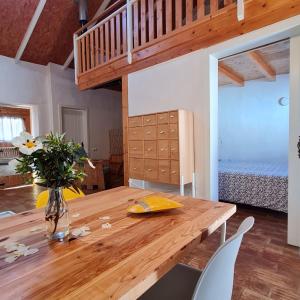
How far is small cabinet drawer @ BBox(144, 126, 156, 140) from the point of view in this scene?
2.97 metres

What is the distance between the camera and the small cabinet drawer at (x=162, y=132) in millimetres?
2814

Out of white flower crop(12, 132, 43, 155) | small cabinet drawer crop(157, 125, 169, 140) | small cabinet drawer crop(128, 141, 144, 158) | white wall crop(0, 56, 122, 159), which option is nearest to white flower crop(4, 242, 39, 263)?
white flower crop(12, 132, 43, 155)

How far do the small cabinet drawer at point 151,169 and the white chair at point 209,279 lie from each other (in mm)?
1851

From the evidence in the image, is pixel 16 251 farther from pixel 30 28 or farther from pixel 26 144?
pixel 30 28

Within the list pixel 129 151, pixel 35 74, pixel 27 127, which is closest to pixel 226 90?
pixel 129 151

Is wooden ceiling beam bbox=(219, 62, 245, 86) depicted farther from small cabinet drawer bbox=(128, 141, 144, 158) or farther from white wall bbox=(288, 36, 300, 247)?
small cabinet drawer bbox=(128, 141, 144, 158)

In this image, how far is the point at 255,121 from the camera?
15.9 feet

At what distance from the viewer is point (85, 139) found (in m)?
6.66

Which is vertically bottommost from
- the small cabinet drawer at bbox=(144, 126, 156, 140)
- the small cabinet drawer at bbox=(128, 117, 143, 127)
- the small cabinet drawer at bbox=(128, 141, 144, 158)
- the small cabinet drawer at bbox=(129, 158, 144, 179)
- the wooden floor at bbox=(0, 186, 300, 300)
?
the wooden floor at bbox=(0, 186, 300, 300)

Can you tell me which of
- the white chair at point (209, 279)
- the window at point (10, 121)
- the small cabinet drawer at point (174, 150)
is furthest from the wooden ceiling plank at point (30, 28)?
the white chair at point (209, 279)

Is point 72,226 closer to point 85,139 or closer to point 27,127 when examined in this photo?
point 85,139

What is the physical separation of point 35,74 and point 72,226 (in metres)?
5.83

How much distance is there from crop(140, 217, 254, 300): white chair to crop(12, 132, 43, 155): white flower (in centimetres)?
74

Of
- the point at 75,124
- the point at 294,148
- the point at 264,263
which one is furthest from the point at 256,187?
the point at 75,124
